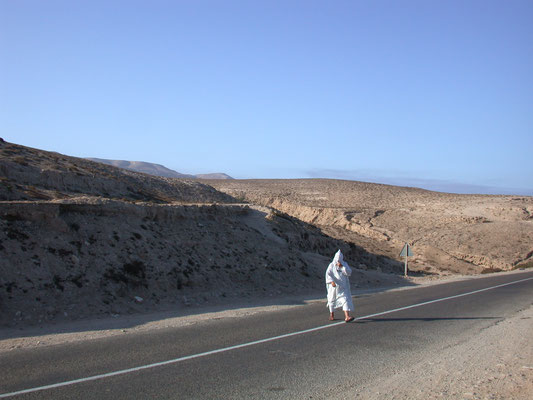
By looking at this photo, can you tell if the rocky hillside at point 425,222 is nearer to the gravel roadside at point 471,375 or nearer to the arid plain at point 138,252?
the arid plain at point 138,252

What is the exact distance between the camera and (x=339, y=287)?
11.9 meters

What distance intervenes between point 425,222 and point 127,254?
4539 centimetres

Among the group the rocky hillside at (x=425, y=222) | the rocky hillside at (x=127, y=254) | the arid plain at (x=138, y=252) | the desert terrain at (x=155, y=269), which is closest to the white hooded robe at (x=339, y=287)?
the desert terrain at (x=155, y=269)

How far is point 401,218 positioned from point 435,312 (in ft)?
150

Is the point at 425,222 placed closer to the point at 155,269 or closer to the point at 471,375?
the point at 155,269

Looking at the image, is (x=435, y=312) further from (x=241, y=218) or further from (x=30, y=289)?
(x=241, y=218)

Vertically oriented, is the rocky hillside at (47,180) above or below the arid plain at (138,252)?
above

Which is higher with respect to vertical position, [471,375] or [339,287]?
[339,287]

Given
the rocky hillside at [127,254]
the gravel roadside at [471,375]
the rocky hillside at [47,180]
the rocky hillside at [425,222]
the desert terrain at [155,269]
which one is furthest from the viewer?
the rocky hillside at [425,222]

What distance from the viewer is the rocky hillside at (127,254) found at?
13062 mm

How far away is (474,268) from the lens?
39719 millimetres

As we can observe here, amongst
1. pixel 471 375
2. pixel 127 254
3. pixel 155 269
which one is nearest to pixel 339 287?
pixel 471 375

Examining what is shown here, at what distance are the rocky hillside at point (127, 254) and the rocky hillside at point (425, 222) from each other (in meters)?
18.4

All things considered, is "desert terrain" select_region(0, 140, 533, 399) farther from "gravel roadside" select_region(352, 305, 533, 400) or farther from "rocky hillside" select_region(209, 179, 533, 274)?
"rocky hillside" select_region(209, 179, 533, 274)
